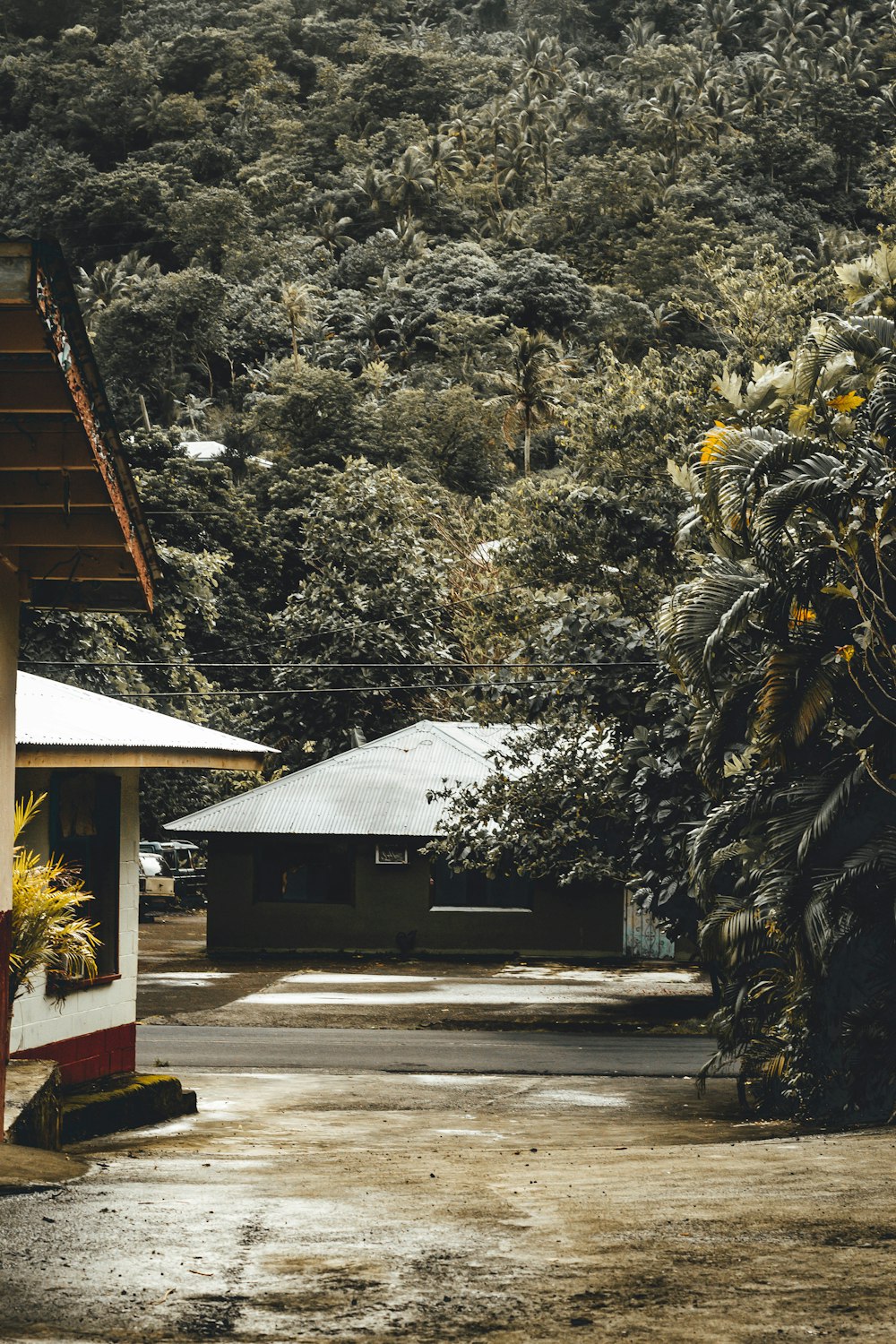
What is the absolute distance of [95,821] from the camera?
1286 cm

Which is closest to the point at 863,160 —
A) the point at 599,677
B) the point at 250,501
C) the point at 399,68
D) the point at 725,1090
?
the point at 399,68

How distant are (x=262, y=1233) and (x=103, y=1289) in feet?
3.48

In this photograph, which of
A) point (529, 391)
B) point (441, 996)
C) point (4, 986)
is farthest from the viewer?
point (529, 391)

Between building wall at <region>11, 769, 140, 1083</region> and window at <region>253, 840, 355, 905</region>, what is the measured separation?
21225 millimetres

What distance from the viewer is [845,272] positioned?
50.6 ft

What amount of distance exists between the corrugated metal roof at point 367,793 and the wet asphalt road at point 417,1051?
37.1 feet

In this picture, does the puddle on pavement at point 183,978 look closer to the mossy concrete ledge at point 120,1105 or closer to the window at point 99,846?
the mossy concrete ledge at point 120,1105

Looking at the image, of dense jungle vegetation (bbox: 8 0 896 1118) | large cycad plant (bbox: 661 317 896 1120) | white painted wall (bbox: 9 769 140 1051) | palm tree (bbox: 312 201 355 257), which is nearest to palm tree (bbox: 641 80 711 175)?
dense jungle vegetation (bbox: 8 0 896 1118)

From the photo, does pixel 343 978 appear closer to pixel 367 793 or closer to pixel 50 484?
pixel 367 793

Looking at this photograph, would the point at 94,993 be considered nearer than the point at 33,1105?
No

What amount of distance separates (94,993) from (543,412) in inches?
2197

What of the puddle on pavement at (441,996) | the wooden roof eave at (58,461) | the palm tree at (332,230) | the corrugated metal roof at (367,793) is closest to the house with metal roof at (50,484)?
the wooden roof eave at (58,461)

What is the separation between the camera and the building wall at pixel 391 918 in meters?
33.7

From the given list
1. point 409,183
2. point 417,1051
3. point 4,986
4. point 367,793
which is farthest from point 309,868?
point 409,183
